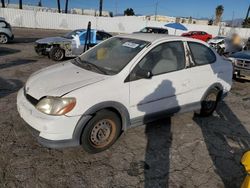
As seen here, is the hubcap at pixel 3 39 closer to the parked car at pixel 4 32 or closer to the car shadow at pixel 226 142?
the parked car at pixel 4 32

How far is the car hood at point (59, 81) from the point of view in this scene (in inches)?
122

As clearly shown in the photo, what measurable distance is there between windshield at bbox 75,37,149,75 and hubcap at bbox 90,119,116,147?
0.74 metres

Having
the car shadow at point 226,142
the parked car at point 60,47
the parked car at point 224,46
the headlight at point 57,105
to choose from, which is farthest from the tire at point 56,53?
the parked car at point 224,46

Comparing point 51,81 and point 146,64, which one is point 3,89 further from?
point 146,64

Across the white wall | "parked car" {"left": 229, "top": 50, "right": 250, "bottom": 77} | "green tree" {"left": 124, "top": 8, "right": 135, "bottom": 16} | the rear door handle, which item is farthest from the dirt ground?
"green tree" {"left": 124, "top": 8, "right": 135, "bottom": 16}

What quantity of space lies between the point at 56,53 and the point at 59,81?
715 cm

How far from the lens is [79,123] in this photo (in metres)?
3.05

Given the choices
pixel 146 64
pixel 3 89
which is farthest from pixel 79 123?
pixel 3 89

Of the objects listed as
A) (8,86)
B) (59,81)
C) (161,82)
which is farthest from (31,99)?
(8,86)

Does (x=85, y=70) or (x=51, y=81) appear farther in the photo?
(x=85, y=70)

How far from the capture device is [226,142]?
406cm

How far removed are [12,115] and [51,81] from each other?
1634 mm

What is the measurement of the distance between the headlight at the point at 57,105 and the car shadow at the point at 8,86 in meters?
2.99

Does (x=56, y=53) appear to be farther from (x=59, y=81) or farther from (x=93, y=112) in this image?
(x=93, y=112)
